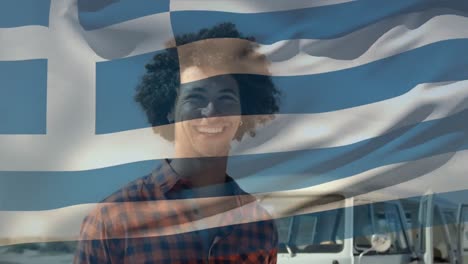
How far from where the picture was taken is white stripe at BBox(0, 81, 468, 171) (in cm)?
174

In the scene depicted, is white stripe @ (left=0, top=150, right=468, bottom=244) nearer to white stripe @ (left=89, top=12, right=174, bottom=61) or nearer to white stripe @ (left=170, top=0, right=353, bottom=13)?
white stripe @ (left=89, top=12, right=174, bottom=61)

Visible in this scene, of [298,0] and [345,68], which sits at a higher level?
[298,0]

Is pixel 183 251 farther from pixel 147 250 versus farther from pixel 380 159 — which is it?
pixel 380 159

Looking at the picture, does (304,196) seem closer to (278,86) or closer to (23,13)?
(278,86)

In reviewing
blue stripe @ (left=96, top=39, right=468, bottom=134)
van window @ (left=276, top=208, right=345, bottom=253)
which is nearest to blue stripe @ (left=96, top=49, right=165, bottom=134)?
blue stripe @ (left=96, top=39, right=468, bottom=134)

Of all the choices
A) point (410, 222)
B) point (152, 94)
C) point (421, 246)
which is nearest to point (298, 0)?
point (152, 94)

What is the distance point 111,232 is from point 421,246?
117 inches

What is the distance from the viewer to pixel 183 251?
5.43 ft

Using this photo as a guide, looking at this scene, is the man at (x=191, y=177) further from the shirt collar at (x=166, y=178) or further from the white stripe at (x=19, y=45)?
the white stripe at (x=19, y=45)

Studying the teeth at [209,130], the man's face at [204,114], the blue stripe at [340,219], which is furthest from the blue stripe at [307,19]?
the blue stripe at [340,219]

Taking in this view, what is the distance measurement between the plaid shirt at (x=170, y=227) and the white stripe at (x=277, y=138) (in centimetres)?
9

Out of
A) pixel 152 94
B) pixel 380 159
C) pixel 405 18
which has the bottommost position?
pixel 380 159

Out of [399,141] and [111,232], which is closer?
[111,232]

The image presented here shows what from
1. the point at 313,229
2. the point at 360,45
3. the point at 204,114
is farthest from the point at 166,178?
the point at 313,229
